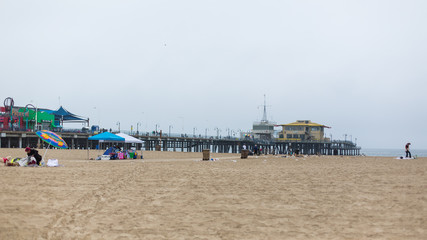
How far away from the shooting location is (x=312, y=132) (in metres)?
86.3

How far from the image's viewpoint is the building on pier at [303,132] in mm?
85762

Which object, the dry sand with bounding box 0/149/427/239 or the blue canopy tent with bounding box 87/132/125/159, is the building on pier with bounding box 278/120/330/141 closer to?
the blue canopy tent with bounding box 87/132/125/159

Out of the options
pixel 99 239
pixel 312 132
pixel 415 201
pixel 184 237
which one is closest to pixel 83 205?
pixel 99 239

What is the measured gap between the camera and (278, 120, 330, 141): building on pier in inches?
3376

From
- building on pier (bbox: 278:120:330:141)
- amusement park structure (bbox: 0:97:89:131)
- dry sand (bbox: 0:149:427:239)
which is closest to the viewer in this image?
dry sand (bbox: 0:149:427:239)

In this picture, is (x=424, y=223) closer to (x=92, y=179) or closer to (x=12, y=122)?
(x=92, y=179)

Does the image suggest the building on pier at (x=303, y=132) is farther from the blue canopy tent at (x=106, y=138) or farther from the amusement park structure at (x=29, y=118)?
the blue canopy tent at (x=106, y=138)

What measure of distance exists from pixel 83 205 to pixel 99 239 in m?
2.15

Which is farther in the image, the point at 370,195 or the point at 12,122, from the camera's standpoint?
the point at 12,122

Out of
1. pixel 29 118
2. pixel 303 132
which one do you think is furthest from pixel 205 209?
pixel 303 132

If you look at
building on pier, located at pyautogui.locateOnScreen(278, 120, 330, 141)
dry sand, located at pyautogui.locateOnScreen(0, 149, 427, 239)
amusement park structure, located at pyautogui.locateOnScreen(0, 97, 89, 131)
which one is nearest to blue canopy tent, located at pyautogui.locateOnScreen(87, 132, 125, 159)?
dry sand, located at pyautogui.locateOnScreen(0, 149, 427, 239)

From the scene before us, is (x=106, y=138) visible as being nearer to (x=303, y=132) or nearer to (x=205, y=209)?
(x=205, y=209)

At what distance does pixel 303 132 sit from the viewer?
282ft

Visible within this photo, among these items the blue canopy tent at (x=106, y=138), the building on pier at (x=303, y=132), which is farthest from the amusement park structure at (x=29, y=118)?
the building on pier at (x=303, y=132)
